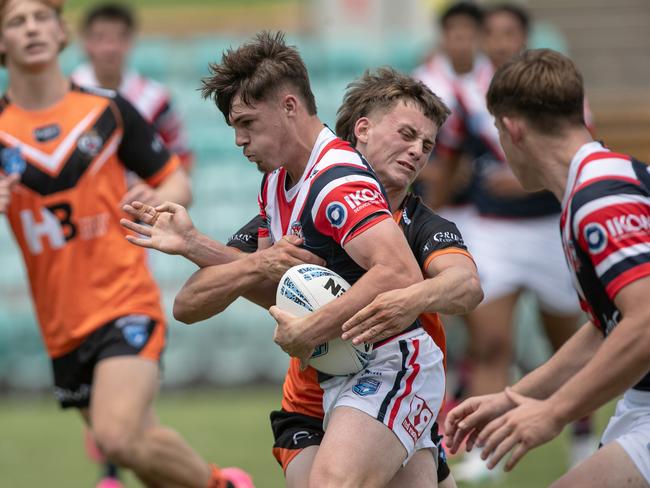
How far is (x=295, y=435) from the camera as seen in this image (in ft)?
14.7

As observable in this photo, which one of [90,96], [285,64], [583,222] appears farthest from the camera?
[90,96]

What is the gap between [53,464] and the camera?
28.2 ft

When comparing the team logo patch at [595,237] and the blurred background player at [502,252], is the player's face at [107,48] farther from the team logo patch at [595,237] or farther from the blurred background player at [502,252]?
the team logo patch at [595,237]

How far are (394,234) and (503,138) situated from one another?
66 cm

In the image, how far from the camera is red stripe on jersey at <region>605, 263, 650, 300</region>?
3.79 meters

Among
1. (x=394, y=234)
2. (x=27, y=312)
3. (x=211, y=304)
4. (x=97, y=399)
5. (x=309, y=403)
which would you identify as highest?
(x=394, y=234)

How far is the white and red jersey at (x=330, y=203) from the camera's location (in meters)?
4.07

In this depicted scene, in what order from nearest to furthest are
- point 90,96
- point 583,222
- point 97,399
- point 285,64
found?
point 583,222 < point 285,64 < point 97,399 < point 90,96

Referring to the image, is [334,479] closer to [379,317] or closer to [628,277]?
[379,317]

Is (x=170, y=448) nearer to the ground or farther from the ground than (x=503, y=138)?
nearer to the ground

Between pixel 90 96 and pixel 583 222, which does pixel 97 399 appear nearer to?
pixel 90 96

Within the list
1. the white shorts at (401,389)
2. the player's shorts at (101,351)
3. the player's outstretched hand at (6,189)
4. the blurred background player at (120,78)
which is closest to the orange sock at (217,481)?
the player's shorts at (101,351)

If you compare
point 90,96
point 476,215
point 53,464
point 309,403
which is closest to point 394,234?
point 309,403

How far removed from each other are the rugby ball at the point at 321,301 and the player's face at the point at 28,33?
270 cm
